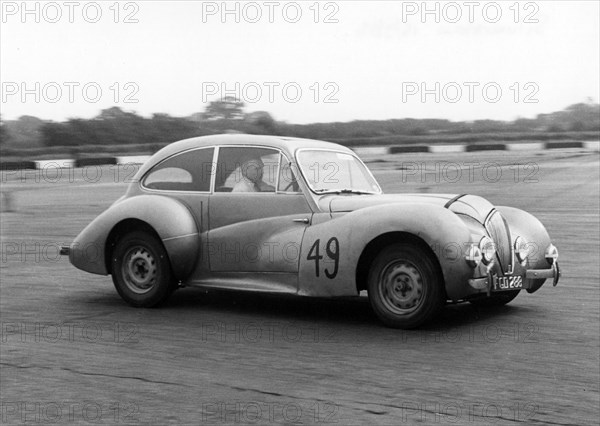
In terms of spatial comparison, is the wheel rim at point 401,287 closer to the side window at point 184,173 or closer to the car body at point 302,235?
the car body at point 302,235

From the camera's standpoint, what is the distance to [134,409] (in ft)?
15.6

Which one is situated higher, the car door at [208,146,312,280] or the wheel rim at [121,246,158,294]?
the car door at [208,146,312,280]

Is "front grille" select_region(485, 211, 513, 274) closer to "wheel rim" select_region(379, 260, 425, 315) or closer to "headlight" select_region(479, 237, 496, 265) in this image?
"headlight" select_region(479, 237, 496, 265)

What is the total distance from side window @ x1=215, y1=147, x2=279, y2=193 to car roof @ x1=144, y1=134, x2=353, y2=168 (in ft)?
0.22

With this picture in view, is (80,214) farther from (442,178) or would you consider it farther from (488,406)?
(488,406)

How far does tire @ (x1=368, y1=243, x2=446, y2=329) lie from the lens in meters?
6.66

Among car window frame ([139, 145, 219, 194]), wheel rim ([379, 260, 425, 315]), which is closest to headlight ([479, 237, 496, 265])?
wheel rim ([379, 260, 425, 315])

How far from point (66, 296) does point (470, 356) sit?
4502mm

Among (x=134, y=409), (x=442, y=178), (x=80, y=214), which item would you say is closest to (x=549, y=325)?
(x=134, y=409)

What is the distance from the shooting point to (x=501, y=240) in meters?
7.21

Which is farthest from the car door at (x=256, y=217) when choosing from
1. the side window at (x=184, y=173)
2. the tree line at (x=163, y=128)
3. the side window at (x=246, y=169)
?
the tree line at (x=163, y=128)

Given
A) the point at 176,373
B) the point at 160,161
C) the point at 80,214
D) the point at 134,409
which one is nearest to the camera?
the point at 134,409

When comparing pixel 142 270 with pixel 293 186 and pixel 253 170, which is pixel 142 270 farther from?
pixel 293 186

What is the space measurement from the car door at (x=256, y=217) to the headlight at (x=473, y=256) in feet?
4.46
